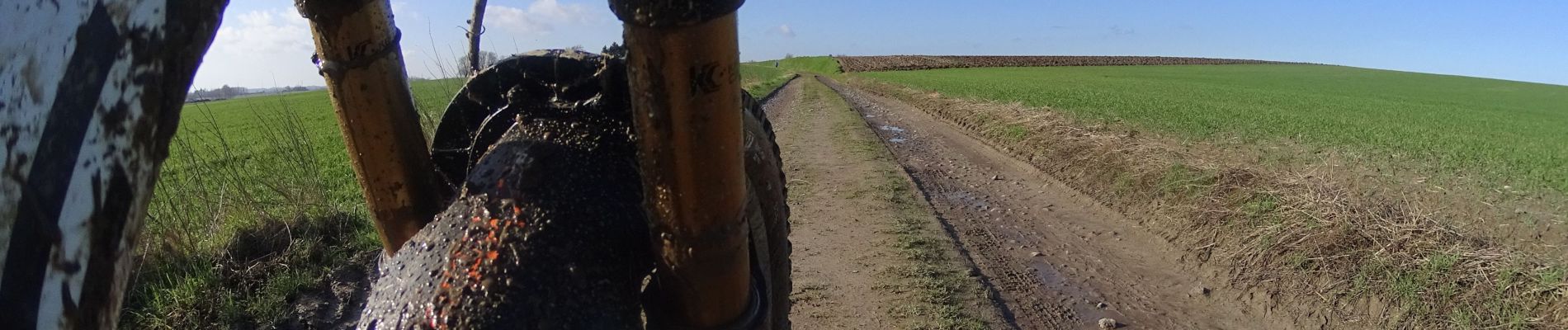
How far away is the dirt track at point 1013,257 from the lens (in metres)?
5.28

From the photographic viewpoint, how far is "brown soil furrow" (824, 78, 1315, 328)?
17.7ft

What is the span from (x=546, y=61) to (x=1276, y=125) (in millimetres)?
16786

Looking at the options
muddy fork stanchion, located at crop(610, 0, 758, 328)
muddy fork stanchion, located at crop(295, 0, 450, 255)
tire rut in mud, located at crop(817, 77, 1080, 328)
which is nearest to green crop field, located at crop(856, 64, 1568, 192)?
tire rut in mud, located at crop(817, 77, 1080, 328)

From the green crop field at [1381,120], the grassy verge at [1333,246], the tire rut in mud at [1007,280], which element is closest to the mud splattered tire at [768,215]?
the tire rut in mud at [1007,280]

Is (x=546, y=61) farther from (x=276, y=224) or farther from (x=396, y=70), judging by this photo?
A: (x=276, y=224)

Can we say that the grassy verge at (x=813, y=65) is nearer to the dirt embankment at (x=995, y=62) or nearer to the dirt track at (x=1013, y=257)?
the dirt embankment at (x=995, y=62)

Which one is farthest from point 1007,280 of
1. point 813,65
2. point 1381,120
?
point 813,65

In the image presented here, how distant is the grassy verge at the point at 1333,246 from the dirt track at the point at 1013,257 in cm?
25

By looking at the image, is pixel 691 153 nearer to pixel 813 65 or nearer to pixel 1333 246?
pixel 1333 246

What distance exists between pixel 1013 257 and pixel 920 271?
107cm

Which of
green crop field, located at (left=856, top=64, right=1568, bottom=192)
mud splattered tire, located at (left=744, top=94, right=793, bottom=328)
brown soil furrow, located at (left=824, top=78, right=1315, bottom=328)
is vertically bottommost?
brown soil furrow, located at (left=824, top=78, right=1315, bottom=328)

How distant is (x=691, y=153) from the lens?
3.57ft

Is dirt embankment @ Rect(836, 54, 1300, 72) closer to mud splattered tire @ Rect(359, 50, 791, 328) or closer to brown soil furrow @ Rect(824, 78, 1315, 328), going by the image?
brown soil furrow @ Rect(824, 78, 1315, 328)

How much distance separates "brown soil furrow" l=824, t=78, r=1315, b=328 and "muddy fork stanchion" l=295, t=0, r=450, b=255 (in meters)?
4.18
